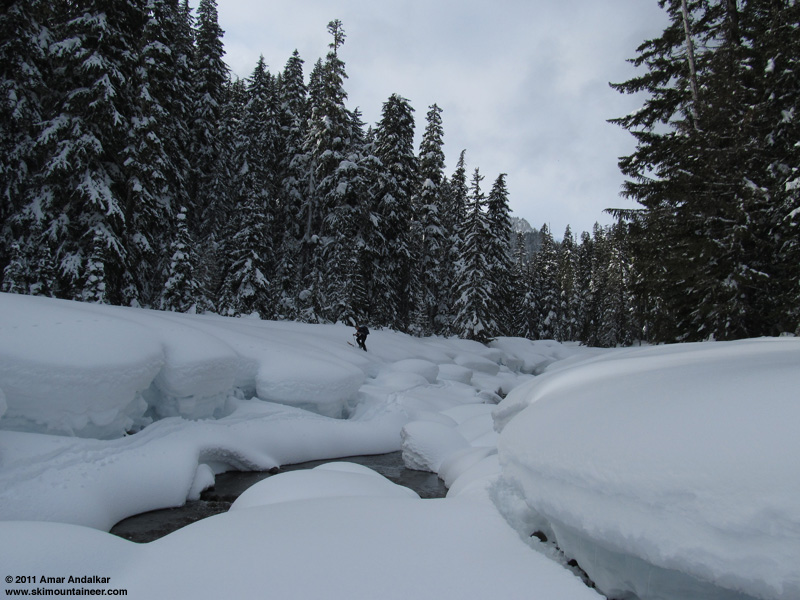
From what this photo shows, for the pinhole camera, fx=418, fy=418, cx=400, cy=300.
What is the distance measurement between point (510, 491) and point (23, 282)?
1741cm

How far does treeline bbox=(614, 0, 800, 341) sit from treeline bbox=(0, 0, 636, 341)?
1506 centimetres

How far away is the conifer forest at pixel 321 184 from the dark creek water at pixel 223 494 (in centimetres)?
861

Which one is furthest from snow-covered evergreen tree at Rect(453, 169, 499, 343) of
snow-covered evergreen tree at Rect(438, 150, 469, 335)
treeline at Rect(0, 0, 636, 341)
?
snow-covered evergreen tree at Rect(438, 150, 469, 335)

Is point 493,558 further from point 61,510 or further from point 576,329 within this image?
point 576,329

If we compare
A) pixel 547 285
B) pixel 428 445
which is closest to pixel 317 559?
pixel 428 445

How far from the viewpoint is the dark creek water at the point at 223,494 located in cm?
604

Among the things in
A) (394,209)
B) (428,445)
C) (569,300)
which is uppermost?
(394,209)

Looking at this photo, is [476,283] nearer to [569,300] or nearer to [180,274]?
[180,274]

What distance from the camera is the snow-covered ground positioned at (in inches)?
81.7

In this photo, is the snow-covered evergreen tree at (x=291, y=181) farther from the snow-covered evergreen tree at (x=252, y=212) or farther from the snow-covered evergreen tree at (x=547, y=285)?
the snow-covered evergreen tree at (x=547, y=285)

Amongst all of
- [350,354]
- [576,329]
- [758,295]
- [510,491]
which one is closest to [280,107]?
[350,354]

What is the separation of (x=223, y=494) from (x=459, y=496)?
5.00 m

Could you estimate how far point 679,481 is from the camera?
7.00 feet

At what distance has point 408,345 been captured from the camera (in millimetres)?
23328
